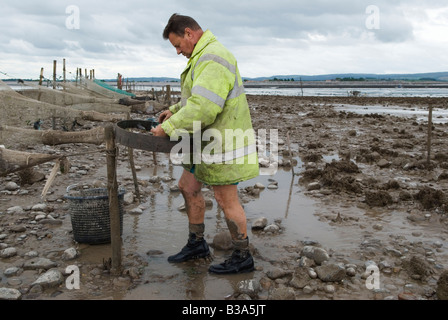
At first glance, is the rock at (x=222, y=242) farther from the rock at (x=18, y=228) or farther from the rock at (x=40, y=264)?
the rock at (x=18, y=228)

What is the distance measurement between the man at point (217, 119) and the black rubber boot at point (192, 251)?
14.0 inches

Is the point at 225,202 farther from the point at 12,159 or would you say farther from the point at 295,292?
the point at 12,159

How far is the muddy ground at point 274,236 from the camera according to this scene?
3.90 metres

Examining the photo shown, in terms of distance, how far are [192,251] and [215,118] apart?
1618 mm

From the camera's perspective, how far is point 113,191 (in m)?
4.12

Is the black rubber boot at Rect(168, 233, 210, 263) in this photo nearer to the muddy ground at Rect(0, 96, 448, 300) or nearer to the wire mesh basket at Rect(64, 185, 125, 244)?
A: the muddy ground at Rect(0, 96, 448, 300)

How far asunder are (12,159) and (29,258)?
1140mm

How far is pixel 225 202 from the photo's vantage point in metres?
4.12

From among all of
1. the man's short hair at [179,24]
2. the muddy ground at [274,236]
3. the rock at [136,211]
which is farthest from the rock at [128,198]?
the man's short hair at [179,24]

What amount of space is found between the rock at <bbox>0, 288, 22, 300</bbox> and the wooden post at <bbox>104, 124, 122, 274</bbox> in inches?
34.4

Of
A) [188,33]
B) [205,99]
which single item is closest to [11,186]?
[188,33]
